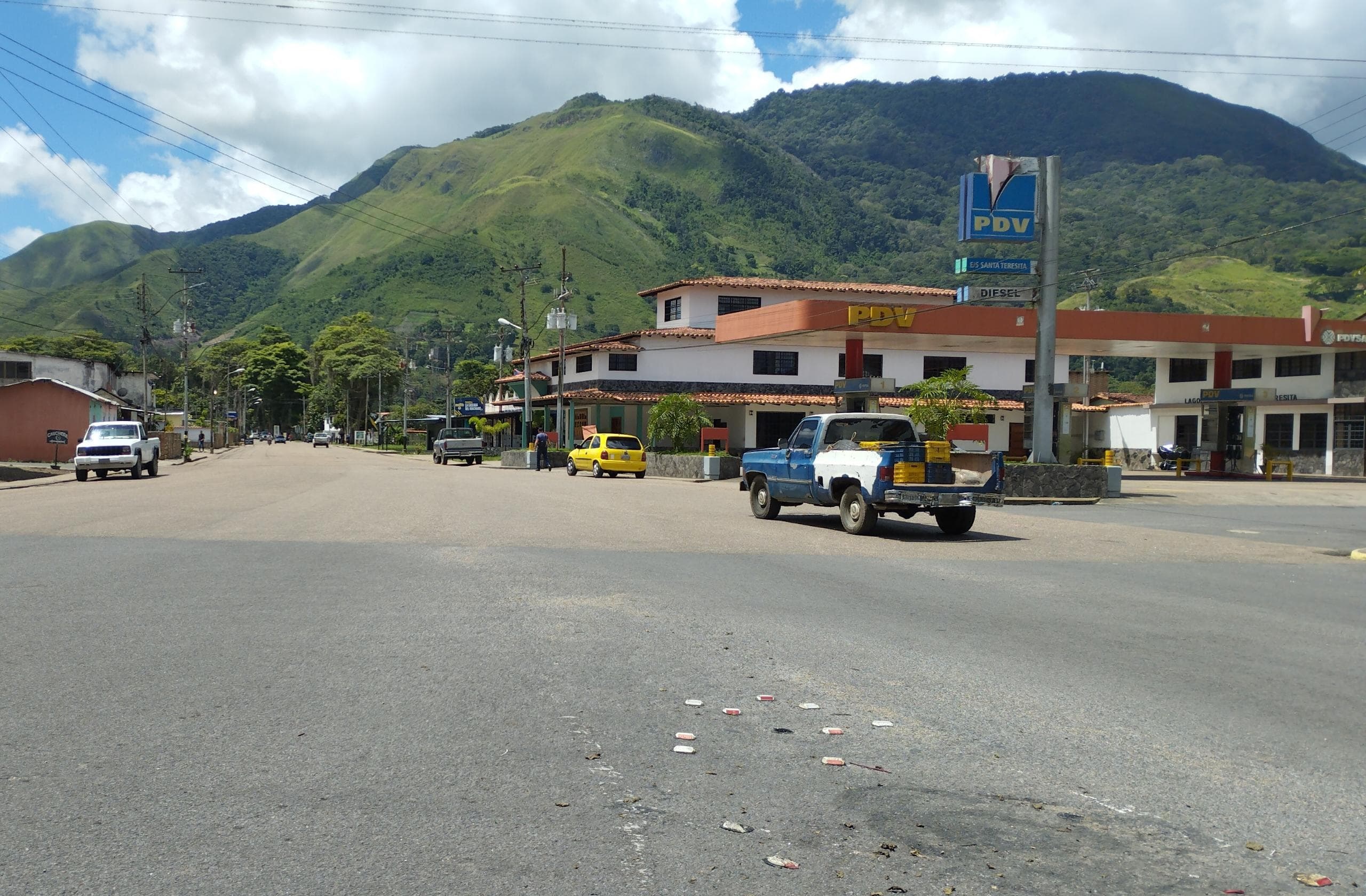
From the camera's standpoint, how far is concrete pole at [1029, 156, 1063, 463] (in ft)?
97.6

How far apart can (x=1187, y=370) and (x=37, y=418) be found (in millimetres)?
56512

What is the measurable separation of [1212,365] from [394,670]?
5210 centimetres

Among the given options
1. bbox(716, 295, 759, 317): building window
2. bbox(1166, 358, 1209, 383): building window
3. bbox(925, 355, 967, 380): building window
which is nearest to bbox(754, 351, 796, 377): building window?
bbox(716, 295, 759, 317): building window

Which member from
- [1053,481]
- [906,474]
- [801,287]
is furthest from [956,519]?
[801,287]

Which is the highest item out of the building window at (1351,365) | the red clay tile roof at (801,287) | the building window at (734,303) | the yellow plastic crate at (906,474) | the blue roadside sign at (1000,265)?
the red clay tile roof at (801,287)

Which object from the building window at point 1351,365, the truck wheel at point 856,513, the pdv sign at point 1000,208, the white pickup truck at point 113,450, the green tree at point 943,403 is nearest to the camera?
the truck wheel at point 856,513

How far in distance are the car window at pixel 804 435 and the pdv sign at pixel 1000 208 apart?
13.7 metres

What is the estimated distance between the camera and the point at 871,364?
5747 centimetres

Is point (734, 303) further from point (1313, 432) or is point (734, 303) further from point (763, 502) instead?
Result: point (763, 502)

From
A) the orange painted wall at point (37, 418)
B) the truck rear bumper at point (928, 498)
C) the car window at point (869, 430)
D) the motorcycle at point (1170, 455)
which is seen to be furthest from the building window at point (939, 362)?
the orange painted wall at point (37, 418)

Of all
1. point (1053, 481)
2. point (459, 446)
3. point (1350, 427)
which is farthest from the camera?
point (459, 446)

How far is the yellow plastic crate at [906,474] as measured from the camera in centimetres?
1694

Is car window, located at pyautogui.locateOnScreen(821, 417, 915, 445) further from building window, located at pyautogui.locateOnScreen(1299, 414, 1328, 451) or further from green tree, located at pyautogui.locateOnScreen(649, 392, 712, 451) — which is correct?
building window, located at pyautogui.locateOnScreen(1299, 414, 1328, 451)

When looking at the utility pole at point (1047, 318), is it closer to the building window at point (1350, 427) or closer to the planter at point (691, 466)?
the planter at point (691, 466)
